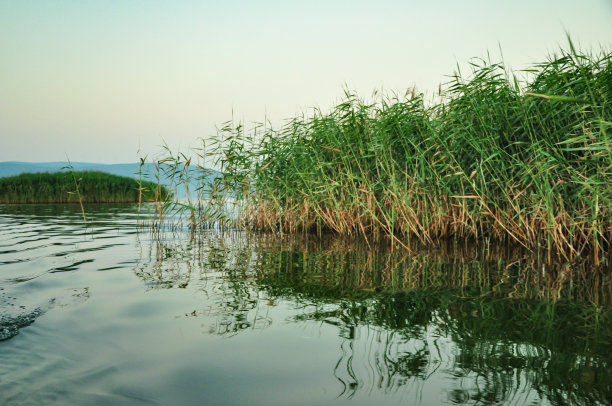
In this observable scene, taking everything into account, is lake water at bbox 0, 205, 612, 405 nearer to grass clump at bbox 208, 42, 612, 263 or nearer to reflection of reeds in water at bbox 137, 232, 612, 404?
reflection of reeds in water at bbox 137, 232, 612, 404

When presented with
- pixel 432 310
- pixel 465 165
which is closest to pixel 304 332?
pixel 432 310

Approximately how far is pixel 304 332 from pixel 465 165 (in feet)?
15.7

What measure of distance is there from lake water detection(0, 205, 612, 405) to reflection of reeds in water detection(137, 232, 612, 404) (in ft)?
0.04

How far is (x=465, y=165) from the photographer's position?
267 inches

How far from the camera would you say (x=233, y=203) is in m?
9.16

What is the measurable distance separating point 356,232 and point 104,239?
4.70 meters

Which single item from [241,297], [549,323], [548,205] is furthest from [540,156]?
[241,297]

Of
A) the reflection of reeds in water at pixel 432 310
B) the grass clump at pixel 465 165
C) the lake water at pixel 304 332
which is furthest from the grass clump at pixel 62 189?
the lake water at pixel 304 332

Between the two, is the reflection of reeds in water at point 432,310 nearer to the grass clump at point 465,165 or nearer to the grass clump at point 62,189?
the grass clump at point 465,165

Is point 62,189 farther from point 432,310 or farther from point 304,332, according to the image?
point 432,310

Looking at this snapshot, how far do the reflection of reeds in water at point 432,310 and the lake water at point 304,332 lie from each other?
13mm

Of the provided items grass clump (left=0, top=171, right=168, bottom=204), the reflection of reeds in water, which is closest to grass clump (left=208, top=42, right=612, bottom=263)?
the reflection of reeds in water

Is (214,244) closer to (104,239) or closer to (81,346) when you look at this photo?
(104,239)

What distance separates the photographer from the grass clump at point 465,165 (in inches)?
213
